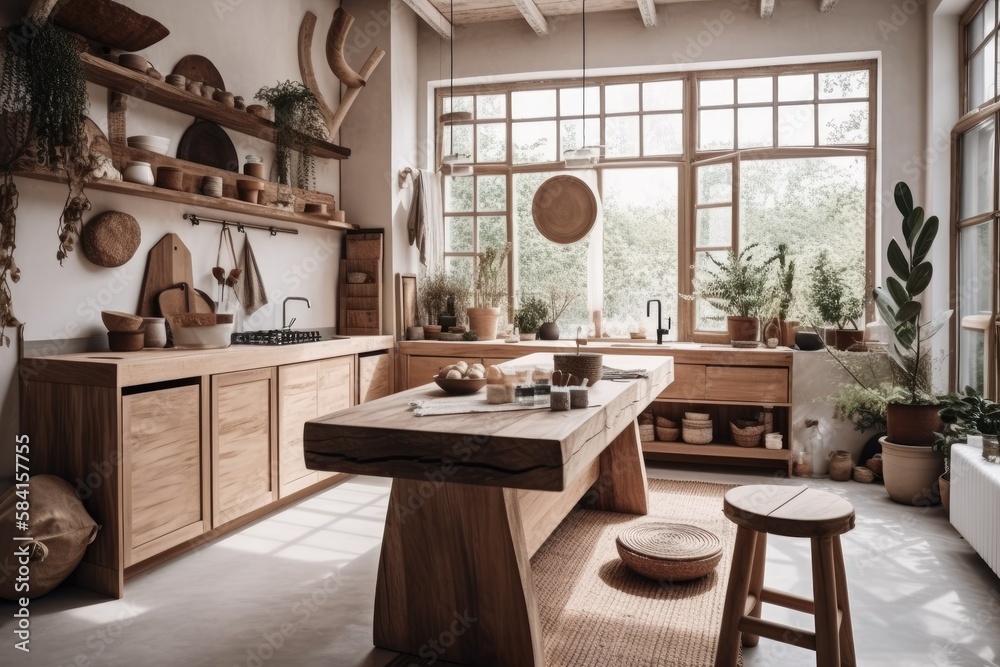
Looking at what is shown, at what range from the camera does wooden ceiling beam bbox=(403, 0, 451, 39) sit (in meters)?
5.82

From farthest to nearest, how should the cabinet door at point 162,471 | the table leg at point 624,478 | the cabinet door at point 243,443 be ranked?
the table leg at point 624,478, the cabinet door at point 243,443, the cabinet door at point 162,471

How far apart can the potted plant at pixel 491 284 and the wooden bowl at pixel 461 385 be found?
3065mm

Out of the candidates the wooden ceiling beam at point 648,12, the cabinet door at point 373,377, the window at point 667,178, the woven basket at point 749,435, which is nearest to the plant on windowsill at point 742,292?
the window at point 667,178

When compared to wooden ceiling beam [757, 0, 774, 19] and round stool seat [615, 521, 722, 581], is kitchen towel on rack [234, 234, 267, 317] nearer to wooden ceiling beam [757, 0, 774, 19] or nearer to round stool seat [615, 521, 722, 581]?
round stool seat [615, 521, 722, 581]

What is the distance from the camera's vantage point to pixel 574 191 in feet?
19.1

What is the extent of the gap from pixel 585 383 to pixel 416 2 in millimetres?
4179

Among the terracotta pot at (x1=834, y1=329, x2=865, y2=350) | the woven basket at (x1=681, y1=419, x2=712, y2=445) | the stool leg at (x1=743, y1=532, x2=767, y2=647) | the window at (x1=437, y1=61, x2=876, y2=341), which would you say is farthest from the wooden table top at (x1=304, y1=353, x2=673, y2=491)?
the terracotta pot at (x1=834, y1=329, x2=865, y2=350)

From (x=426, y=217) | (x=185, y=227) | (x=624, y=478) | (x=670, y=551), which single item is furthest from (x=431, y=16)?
(x=670, y=551)

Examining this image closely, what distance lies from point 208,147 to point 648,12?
3650mm

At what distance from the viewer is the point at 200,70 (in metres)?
4.46

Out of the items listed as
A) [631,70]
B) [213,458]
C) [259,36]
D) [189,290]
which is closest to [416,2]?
[259,36]

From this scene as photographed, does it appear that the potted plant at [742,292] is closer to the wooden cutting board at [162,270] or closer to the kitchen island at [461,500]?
the kitchen island at [461,500]

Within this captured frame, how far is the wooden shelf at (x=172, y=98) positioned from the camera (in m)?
3.55

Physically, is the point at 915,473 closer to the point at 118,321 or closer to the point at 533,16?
the point at 533,16
